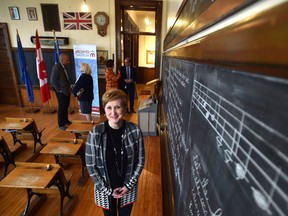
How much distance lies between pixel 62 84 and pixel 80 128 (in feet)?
4.52

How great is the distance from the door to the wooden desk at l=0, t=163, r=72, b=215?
487 centimetres

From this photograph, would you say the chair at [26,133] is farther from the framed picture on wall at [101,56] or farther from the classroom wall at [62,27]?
the classroom wall at [62,27]

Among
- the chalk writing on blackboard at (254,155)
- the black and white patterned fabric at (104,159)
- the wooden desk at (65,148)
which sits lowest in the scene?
the wooden desk at (65,148)

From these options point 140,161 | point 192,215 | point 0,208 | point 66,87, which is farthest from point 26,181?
point 66,87

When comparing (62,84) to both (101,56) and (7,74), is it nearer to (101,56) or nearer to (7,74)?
(101,56)

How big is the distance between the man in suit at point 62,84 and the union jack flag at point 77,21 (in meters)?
1.66

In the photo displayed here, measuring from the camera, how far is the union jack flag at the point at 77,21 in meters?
5.07

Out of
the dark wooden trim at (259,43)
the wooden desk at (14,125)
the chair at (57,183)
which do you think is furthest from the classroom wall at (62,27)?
the dark wooden trim at (259,43)

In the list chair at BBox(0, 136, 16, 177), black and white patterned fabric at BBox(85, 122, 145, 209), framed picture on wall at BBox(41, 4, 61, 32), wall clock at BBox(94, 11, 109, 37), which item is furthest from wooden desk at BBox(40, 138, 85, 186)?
framed picture on wall at BBox(41, 4, 61, 32)

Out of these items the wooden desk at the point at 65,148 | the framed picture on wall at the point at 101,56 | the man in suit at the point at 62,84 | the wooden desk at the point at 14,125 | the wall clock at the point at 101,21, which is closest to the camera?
the wooden desk at the point at 65,148

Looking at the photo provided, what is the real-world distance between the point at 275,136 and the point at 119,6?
5540 millimetres

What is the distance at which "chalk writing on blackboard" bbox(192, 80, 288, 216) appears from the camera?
202mm

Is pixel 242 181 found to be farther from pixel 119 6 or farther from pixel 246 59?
pixel 119 6

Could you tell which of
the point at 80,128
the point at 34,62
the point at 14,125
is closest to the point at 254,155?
the point at 80,128
